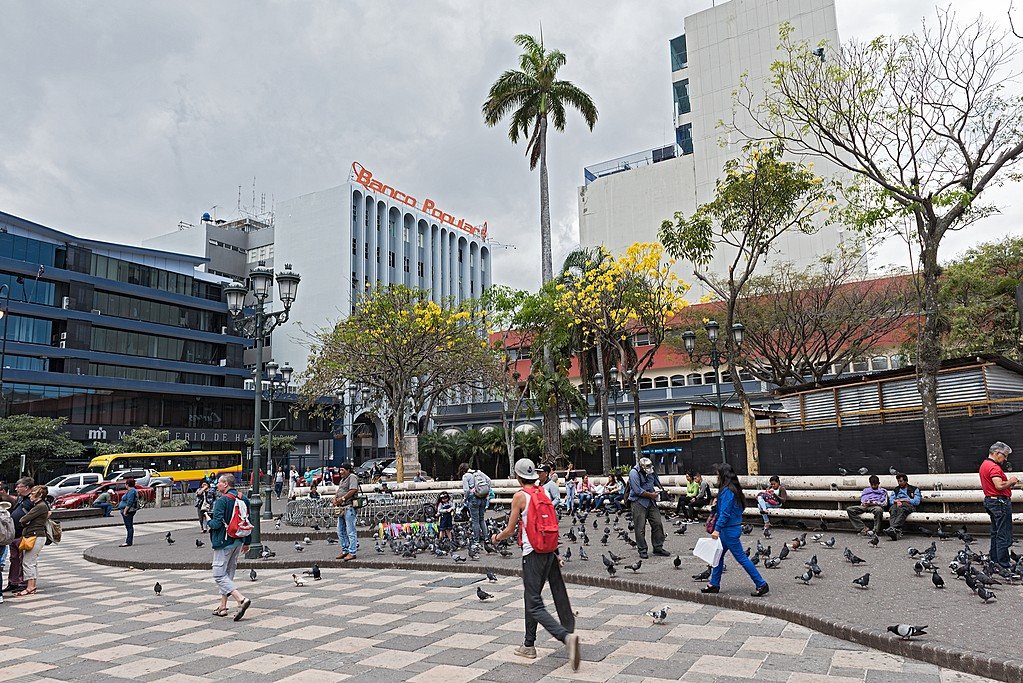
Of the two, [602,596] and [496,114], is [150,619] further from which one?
[496,114]

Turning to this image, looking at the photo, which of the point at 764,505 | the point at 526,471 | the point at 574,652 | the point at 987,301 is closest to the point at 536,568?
the point at 574,652

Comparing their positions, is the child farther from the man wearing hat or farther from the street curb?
the man wearing hat

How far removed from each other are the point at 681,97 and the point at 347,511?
Answer: 2310 inches

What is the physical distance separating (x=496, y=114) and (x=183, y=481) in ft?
88.2

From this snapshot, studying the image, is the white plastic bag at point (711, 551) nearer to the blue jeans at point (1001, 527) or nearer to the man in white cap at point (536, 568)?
the man in white cap at point (536, 568)

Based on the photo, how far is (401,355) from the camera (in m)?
28.0

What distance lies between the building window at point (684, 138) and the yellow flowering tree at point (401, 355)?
3694 centimetres

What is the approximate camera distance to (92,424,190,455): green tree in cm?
4600

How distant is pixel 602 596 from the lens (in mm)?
9070

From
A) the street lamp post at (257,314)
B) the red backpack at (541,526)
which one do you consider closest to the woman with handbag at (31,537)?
the street lamp post at (257,314)

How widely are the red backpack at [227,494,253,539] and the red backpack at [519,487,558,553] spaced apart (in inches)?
150

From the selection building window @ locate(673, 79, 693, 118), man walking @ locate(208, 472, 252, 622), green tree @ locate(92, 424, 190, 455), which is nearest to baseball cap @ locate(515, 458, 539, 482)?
man walking @ locate(208, 472, 252, 622)

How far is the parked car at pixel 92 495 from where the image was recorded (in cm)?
2836

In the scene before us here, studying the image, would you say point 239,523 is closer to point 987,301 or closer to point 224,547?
point 224,547
